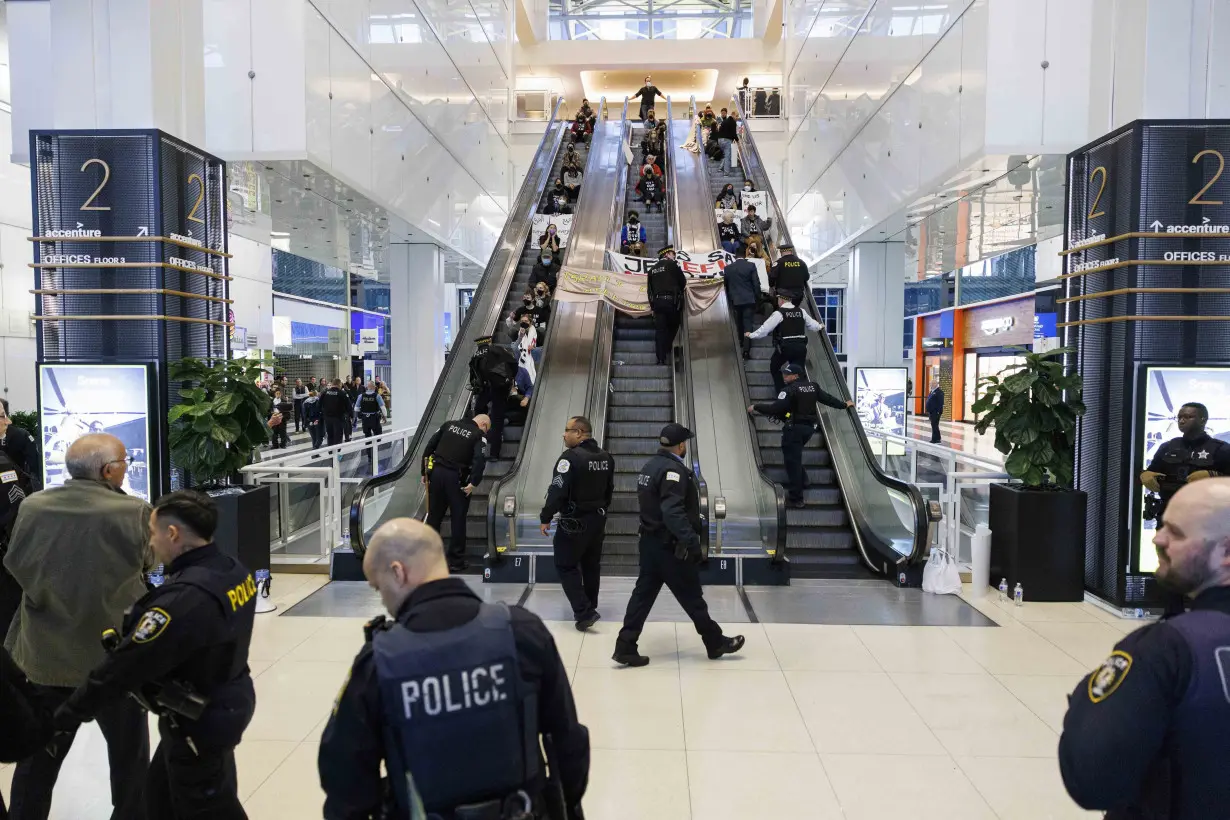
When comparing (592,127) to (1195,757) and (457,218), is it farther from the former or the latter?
(1195,757)

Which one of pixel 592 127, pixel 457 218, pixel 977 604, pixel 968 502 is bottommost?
pixel 977 604

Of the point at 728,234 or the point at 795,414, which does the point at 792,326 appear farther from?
the point at 728,234

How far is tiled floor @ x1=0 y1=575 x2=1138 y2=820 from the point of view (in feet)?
13.1

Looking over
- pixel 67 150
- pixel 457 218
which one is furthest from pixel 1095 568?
pixel 457 218

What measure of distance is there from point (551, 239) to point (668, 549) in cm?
1114

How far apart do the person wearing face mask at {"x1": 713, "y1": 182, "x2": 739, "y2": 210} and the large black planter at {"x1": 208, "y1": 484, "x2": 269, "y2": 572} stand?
39.3 feet

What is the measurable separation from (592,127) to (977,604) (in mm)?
19992

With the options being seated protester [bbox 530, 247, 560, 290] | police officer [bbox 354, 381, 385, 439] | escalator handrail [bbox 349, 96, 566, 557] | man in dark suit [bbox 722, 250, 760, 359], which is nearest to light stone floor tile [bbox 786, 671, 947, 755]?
escalator handrail [bbox 349, 96, 566, 557]

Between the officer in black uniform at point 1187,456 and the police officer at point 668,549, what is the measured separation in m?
3.37

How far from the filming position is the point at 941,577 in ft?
25.5

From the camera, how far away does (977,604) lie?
7484 millimetres

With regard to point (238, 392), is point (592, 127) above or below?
above

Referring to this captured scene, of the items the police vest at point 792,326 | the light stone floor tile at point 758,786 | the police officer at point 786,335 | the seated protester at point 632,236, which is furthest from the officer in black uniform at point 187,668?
the seated protester at point 632,236

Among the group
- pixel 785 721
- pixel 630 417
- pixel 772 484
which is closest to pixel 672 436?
pixel 785 721
